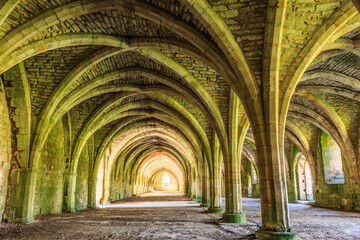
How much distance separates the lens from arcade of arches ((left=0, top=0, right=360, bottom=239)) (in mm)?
5660

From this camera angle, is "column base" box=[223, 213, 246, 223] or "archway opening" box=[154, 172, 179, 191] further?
"archway opening" box=[154, 172, 179, 191]

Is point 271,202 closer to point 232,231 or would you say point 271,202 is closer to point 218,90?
point 232,231

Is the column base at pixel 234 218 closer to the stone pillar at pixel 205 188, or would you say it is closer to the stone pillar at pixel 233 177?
the stone pillar at pixel 233 177

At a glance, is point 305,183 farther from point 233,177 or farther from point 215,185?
point 233,177

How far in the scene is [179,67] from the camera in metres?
8.77

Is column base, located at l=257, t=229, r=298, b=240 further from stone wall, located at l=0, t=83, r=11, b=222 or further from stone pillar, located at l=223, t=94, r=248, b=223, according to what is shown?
stone wall, located at l=0, t=83, r=11, b=222

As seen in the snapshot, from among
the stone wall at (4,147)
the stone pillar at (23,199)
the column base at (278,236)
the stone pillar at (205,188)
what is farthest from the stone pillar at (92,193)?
the column base at (278,236)

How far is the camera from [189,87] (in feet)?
32.7

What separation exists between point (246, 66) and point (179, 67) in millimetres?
3186

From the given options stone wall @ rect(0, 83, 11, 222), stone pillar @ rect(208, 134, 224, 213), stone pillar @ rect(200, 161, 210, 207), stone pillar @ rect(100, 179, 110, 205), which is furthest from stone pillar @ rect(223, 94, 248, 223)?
stone pillar @ rect(100, 179, 110, 205)

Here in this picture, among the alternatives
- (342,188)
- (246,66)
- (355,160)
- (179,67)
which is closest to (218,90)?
(179,67)

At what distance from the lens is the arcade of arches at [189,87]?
18.6 ft

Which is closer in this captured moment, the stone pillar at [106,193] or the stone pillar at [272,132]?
the stone pillar at [272,132]

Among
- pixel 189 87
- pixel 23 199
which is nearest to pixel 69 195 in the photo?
pixel 23 199
